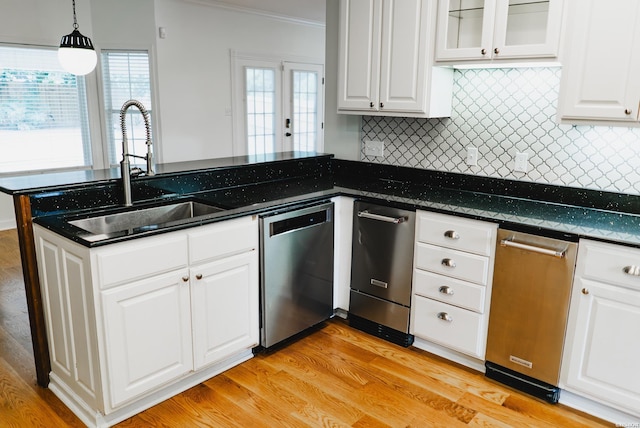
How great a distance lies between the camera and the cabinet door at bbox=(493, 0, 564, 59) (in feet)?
7.47

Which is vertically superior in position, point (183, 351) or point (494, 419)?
point (183, 351)

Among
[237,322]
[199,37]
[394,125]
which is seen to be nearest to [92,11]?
[199,37]

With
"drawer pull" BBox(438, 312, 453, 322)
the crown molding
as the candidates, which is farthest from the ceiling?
"drawer pull" BBox(438, 312, 453, 322)

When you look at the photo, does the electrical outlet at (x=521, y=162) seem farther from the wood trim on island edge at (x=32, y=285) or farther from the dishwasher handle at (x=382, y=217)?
the wood trim on island edge at (x=32, y=285)

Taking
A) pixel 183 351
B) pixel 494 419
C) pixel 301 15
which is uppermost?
pixel 301 15

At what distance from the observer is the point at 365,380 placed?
250cm

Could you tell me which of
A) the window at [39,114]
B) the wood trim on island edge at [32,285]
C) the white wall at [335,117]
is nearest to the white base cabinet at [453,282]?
the white wall at [335,117]

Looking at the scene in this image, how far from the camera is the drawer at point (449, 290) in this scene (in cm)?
248

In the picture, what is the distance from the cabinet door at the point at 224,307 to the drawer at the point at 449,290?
0.91m

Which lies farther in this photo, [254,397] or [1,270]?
[1,270]

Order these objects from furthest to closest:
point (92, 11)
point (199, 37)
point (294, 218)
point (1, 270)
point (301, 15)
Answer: point (301, 15)
point (199, 37)
point (92, 11)
point (1, 270)
point (294, 218)

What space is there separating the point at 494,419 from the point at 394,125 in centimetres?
189

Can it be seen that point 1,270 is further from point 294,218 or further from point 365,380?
point 365,380

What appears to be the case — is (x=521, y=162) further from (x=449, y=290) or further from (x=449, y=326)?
(x=449, y=326)
